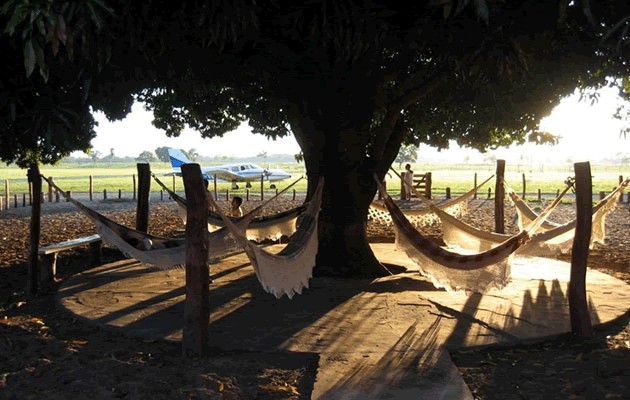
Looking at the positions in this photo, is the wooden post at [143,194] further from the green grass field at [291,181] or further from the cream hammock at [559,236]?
the cream hammock at [559,236]

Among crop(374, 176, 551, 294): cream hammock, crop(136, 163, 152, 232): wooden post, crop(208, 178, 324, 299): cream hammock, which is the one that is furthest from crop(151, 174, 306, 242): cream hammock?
crop(374, 176, 551, 294): cream hammock

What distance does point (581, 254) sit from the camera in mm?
4547

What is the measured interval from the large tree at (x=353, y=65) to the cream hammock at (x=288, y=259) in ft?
3.30

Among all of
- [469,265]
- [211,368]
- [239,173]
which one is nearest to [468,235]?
[469,265]

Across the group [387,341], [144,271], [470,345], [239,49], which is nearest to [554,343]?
[470,345]

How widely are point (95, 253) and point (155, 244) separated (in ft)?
9.09

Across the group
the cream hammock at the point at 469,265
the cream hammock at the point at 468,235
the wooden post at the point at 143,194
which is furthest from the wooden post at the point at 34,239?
the cream hammock at the point at 468,235

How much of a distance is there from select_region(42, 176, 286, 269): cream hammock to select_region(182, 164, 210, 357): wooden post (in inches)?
47.5

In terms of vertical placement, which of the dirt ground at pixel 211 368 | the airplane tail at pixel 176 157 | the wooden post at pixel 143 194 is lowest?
the dirt ground at pixel 211 368

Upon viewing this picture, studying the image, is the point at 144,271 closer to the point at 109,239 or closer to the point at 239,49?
the point at 109,239

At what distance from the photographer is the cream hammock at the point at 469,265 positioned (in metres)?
5.00

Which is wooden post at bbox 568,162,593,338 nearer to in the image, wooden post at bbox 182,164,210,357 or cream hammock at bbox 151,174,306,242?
wooden post at bbox 182,164,210,357

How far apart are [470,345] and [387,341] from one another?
2.04ft

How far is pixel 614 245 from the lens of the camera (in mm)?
9812
